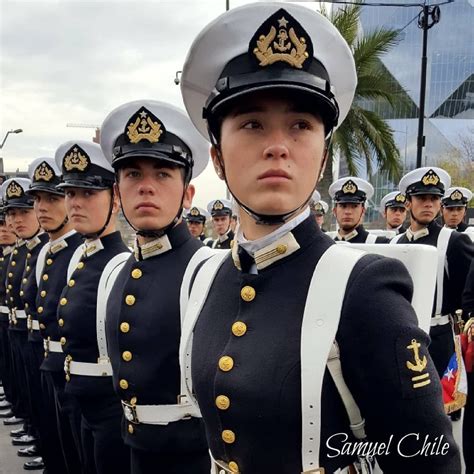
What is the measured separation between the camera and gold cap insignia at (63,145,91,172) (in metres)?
3.48

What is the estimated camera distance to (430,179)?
5305 mm

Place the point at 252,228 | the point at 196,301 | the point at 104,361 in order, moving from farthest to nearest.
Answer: the point at 104,361
the point at 196,301
the point at 252,228

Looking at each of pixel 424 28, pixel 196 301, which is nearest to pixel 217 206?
pixel 424 28

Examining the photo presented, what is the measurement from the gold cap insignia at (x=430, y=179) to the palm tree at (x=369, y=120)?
6.18m

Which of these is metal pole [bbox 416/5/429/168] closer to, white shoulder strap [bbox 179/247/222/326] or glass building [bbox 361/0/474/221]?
white shoulder strap [bbox 179/247/222/326]

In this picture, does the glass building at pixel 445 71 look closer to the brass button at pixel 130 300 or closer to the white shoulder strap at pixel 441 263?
the white shoulder strap at pixel 441 263

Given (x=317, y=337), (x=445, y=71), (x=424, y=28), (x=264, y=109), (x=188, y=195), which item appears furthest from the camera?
(x=445, y=71)

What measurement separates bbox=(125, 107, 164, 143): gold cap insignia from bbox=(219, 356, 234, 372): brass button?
5.16ft

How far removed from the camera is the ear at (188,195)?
2.90m

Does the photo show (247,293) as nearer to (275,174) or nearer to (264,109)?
(275,174)

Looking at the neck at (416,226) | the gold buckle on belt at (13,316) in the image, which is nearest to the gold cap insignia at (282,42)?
the neck at (416,226)

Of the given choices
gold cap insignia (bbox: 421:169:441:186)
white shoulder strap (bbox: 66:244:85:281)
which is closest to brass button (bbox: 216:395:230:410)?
white shoulder strap (bbox: 66:244:85:281)

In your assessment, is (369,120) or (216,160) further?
(369,120)

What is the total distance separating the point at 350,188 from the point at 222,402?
627 centimetres
